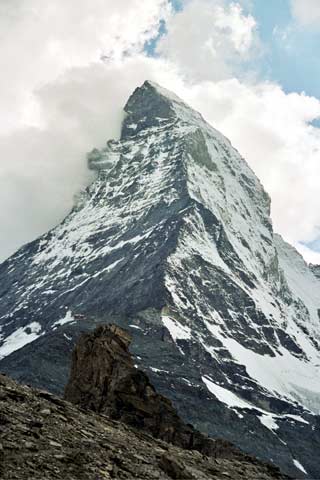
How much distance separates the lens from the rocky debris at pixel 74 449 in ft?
71.2

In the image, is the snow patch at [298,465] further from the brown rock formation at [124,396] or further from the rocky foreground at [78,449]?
the rocky foreground at [78,449]

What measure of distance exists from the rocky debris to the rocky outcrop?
92.0 feet

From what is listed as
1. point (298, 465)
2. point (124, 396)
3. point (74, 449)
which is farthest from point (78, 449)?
point (298, 465)

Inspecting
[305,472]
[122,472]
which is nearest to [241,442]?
[305,472]

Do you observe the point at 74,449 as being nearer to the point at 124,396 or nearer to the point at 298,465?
the point at 124,396

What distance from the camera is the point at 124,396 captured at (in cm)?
6469

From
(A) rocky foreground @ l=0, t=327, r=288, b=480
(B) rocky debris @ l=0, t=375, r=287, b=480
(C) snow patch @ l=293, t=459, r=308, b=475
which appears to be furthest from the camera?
(C) snow patch @ l=293, t=459, r=308, b=475

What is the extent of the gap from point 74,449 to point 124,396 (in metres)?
41.1

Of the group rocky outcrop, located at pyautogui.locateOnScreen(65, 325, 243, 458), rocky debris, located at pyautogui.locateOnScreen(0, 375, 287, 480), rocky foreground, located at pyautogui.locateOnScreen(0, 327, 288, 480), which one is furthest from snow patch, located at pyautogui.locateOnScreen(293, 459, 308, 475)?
rocky debris, located at pyautogui.locateOnScreen(0, 375, 287, 480)

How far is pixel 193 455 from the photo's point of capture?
107 ft

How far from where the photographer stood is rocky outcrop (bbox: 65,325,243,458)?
62375mm

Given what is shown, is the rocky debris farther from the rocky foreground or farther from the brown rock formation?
the brown rock formation

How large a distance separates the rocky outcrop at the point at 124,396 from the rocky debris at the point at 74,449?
2805 cm

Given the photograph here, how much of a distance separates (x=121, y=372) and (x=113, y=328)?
8.58m
